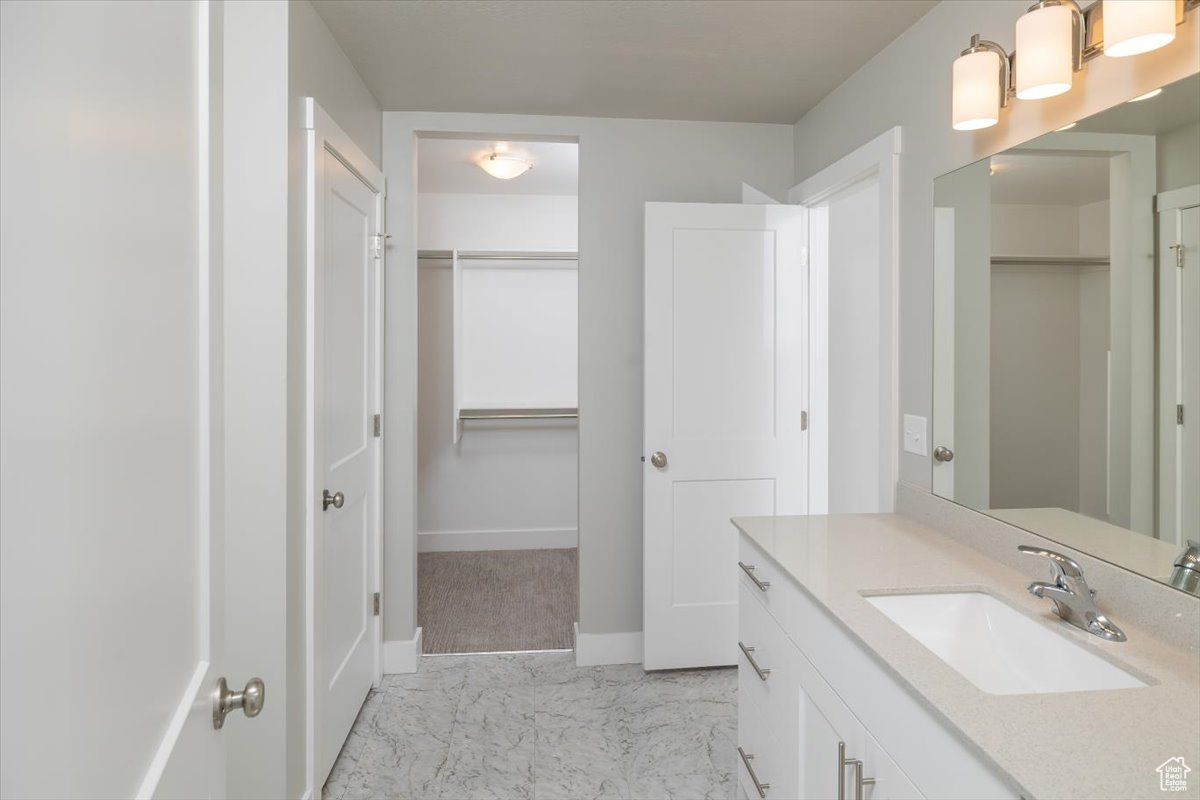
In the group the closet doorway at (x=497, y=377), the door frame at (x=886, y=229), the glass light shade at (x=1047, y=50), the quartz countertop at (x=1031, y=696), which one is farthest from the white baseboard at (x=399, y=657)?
the glass light shade at (x=1047, y=50)

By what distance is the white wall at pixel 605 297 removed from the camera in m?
3.00

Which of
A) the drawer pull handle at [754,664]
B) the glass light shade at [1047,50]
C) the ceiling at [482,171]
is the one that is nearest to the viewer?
the glass light shade at [1047,50]

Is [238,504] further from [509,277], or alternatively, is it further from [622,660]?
[509,277]

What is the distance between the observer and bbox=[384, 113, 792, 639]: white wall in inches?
118

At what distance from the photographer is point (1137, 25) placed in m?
1.29

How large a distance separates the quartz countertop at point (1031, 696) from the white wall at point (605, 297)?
55.0 inches

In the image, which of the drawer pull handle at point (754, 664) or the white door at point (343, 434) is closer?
the drawer pull handle at point (754, 664)

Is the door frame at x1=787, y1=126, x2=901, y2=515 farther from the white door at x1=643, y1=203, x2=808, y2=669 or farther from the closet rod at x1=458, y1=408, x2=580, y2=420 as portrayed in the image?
the closet rod at x1=458, y1=408, x2=580, y2=420

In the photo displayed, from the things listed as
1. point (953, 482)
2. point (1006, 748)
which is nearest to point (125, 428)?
point (1006, 748)

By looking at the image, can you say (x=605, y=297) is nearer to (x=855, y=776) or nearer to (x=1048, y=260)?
(x=1048, y=260)

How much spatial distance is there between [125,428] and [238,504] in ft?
4.33

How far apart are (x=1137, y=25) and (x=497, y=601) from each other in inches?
142

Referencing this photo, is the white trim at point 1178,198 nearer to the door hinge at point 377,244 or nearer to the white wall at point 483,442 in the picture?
the door hinge at point 377,244

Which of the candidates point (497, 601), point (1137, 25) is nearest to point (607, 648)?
point (497, 601)
